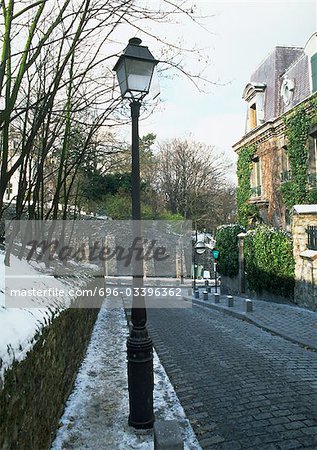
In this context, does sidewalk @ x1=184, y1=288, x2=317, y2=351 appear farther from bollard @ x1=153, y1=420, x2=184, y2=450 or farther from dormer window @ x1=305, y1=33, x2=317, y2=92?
dormer window @ x1=305, y1=33, x2=317, y2=92

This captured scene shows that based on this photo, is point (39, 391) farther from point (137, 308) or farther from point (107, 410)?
point (107, 410)

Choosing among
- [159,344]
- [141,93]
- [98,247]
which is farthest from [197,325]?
[98,247]

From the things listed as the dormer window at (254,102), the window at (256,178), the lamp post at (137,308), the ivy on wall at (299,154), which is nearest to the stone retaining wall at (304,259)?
the ivy on wall at (299,154)

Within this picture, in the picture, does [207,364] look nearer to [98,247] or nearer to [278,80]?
[278,80]

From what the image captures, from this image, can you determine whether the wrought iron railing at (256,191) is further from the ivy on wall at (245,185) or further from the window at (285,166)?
the window at (285,166)

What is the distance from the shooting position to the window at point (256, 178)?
22.8 meters

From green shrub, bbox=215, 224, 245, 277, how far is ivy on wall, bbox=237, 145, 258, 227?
198cm

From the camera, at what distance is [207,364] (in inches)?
250

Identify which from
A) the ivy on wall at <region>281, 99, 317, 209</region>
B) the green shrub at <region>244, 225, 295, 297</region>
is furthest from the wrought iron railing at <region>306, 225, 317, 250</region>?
the ivy on wall at <region>281, 99, 317, 209</region>

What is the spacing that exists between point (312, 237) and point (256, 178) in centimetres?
1174

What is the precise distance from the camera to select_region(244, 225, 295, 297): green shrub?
14.0m

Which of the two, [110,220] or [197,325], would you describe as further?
[110,220]

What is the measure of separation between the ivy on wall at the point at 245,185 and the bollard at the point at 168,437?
20759mm

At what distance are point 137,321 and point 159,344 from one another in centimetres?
450
